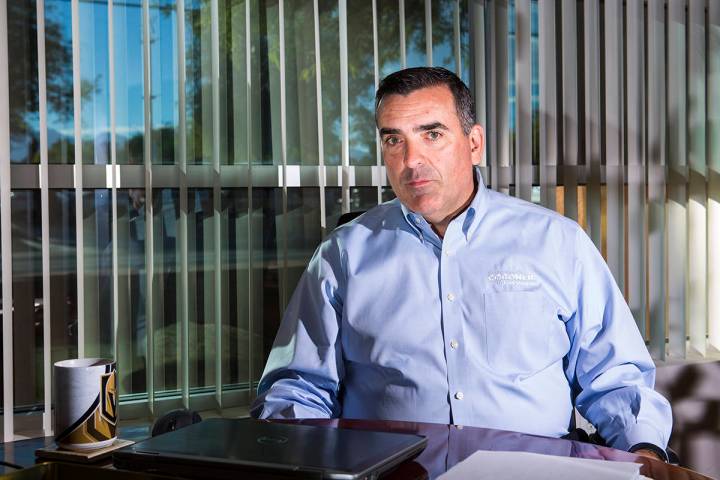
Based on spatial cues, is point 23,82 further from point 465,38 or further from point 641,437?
point 641,437

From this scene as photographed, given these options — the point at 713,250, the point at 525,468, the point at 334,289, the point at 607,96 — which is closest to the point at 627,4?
the point at 607,96

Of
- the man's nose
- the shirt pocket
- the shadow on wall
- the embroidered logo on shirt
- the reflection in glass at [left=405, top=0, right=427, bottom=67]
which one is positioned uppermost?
the reflection in glass at [left=405, top=0, right=427, bottom=67]

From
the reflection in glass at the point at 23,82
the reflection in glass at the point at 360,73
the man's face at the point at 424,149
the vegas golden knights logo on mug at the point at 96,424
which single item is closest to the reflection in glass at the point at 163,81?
the reflection in glass at the point at 23,82

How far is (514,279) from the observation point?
1.76m

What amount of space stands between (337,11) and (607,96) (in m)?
1.51

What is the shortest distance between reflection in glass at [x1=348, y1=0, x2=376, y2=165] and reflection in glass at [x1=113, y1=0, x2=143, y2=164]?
89 centimetres

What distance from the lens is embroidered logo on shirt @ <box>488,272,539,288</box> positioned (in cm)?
175

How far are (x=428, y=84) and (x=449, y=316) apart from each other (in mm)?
597

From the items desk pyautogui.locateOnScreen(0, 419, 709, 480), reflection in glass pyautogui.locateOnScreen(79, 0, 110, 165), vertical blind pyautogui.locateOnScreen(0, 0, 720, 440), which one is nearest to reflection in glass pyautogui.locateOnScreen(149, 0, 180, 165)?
vertical blind pyautogui.locateOnScreen(0, 0, 720, 440)

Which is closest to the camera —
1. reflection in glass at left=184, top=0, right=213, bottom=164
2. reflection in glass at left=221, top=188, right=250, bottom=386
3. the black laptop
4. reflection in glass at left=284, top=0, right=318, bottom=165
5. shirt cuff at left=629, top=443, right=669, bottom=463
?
the black laptop

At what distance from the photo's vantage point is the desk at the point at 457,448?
1.08 metres

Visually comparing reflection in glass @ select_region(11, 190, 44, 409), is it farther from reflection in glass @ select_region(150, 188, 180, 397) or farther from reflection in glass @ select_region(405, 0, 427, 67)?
reflection in glass @ select_region(405, 0, 427, 67)

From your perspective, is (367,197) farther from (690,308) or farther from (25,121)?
(690,308)

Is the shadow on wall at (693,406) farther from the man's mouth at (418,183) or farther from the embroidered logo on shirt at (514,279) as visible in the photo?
the man's mouth at (418,183)
